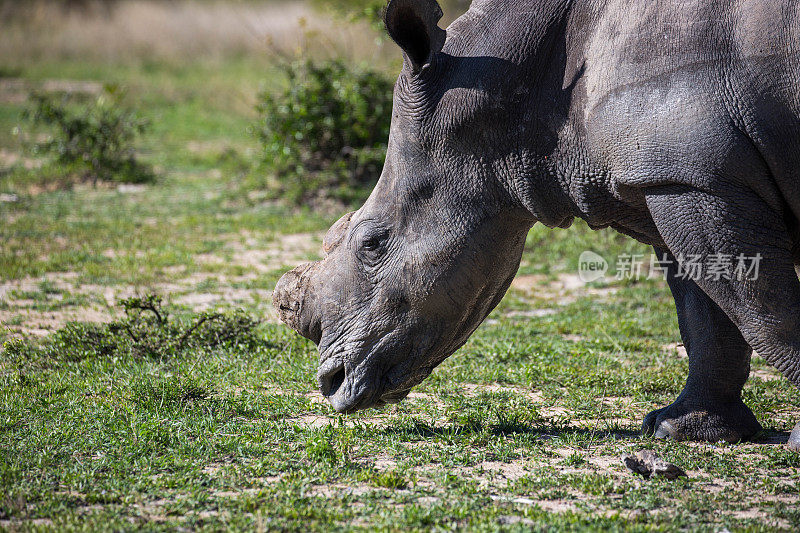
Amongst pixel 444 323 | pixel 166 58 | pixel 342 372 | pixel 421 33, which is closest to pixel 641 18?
pixel 421 33

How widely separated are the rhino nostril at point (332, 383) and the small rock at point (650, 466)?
1321mm

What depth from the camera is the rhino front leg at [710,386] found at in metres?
4.42

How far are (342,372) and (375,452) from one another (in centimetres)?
41

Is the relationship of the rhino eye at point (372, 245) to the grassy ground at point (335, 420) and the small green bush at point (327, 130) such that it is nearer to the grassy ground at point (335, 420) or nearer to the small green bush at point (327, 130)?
the grassy ground at point (335, 420)

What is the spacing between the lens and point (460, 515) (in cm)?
345

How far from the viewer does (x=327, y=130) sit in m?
10.7

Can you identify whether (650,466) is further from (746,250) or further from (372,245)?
(372,245)

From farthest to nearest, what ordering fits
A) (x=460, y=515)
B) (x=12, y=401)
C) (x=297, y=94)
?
(x=297, y=94), (x=12, y=401), (x=460, y=515)

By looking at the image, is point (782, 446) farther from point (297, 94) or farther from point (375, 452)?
point (297, 94)

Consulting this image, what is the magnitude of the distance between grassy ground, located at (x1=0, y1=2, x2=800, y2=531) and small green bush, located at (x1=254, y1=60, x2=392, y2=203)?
5.90 feet

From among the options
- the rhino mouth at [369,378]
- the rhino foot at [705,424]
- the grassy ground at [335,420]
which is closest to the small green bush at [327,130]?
the grassy ground at [335,420]

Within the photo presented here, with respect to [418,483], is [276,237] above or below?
above

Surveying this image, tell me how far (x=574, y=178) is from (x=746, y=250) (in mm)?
746
